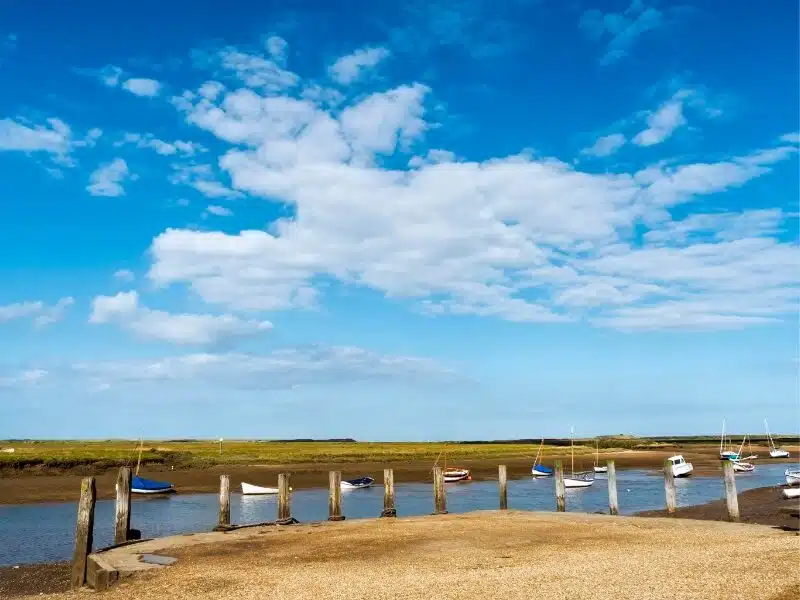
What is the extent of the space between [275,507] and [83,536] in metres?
25.2

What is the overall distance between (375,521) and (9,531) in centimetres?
1881

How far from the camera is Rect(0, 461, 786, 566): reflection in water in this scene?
30922 millimetres

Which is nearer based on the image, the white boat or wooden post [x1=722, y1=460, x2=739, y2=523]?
wooden post [x1=722, y1=460, x2=739, y2=523]

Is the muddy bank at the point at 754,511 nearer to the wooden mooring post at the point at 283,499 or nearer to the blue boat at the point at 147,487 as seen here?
the wooden mooring post at the point at 283,499

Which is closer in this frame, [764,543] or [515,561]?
[515,561]

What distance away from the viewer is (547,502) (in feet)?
152

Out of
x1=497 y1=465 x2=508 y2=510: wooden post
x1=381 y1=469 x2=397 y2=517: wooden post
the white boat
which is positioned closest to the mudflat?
x1=381 y1=469 x2=397 y2=517: wooden post

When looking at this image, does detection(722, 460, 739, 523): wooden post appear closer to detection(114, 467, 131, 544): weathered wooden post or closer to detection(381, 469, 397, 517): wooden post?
detection(381, 469, 397, 517): wooden post

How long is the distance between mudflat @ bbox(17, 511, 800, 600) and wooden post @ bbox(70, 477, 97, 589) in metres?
1.90

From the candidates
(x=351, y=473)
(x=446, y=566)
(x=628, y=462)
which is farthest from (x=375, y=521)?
(x=628, y=462)

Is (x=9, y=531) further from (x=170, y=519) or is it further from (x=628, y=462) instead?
(x=628, y=462)

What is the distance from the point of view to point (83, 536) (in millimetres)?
19281

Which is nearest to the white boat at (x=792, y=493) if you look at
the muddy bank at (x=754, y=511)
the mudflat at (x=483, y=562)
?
the muddy bank at (x=754, y=511)

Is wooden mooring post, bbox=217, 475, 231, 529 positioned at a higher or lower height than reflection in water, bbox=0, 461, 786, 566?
higher
